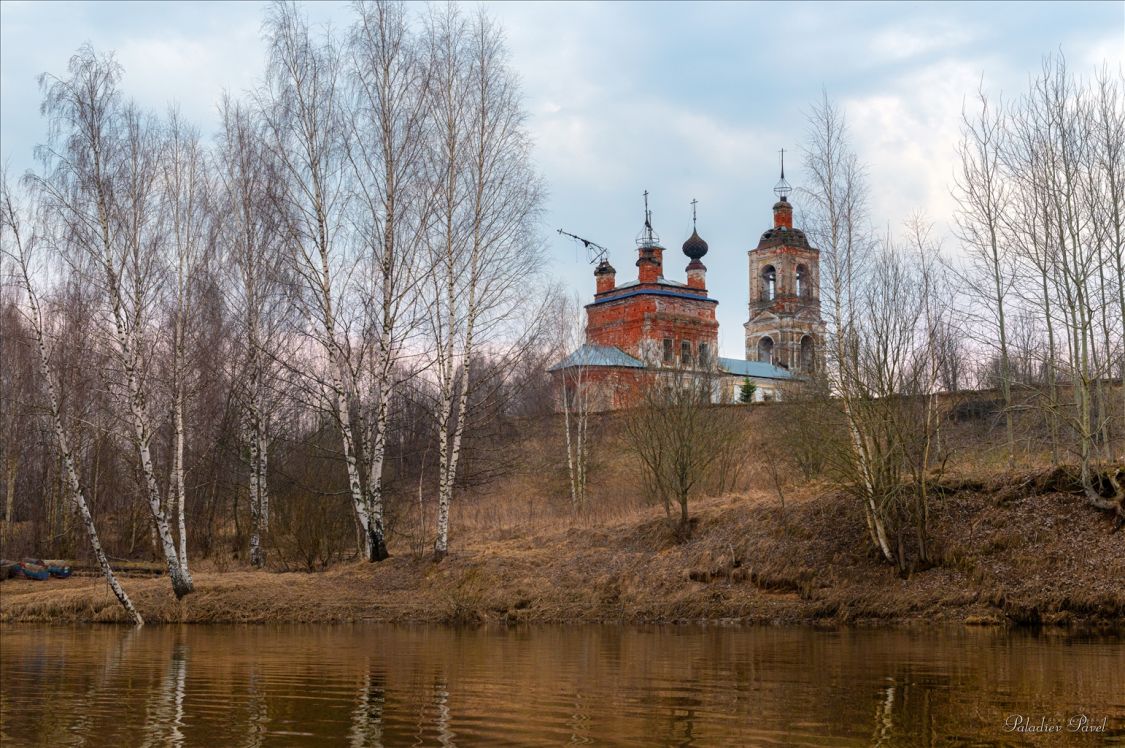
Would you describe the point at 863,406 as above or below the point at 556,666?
above

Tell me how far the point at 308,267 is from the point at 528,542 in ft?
26.2

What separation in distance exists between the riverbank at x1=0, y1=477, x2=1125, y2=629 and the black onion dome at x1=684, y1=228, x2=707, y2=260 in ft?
173

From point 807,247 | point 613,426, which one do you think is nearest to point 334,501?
point 807,247

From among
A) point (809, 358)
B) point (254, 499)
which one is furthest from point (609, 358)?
point (809, 358)

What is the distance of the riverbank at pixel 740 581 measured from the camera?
18.4 m

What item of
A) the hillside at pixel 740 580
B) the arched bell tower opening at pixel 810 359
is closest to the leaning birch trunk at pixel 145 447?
the hillside at pixel 740 580

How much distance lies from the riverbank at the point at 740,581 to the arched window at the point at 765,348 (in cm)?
5863

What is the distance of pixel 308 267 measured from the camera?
23078 millimetres

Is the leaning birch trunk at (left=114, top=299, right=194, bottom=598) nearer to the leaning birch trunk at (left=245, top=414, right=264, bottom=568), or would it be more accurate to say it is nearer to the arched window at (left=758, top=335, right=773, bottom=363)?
the leaning birch trunk at (left=245, top=414, right=264, bottom=568)

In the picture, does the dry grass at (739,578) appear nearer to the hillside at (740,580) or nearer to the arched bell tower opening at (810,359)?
the hillside at (740,580)

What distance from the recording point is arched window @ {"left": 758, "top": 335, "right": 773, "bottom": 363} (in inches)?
3235

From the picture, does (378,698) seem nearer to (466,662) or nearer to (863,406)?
(466,662)

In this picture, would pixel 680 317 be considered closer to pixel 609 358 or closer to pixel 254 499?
pixel 609 358

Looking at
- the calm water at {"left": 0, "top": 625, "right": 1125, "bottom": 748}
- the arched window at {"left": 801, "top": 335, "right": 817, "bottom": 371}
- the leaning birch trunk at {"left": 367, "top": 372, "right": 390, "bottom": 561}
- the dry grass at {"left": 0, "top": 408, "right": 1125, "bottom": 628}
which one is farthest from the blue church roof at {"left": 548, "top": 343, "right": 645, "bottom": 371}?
the calm water at {"left": 0, "top": 625, "right": 1125, "bottom": 748}
